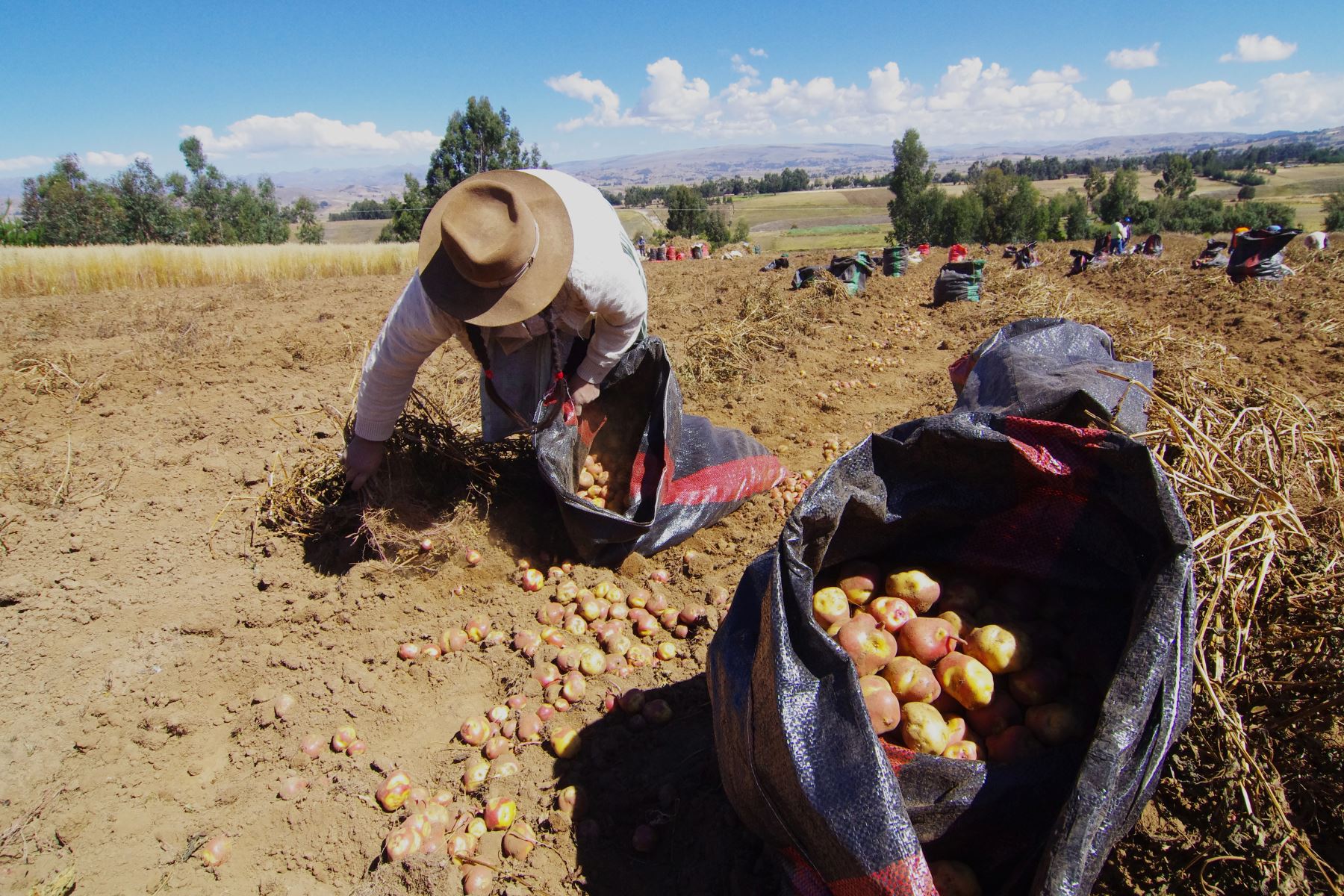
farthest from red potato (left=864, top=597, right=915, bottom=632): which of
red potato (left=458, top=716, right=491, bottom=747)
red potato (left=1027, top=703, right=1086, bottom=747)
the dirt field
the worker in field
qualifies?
the worker in field

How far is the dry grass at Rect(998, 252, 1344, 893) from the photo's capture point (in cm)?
145

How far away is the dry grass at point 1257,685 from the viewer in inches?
57.2

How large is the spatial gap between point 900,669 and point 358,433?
222 cm

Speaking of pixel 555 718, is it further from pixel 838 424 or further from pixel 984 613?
pixel 838 424

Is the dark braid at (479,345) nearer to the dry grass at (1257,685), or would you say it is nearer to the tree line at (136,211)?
the dry grass at (1257,685)

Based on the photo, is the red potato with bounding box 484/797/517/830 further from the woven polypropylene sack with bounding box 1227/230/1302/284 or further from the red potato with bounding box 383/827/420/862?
the woven polypropylene sack with bounding box 1227/230/1302/284

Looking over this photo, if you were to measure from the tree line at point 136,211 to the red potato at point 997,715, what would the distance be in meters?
33.8

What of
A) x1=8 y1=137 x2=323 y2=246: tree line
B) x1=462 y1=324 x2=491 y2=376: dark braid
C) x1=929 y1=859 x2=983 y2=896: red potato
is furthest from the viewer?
x1=8 y1=137 x2=323 y2=246: tree line

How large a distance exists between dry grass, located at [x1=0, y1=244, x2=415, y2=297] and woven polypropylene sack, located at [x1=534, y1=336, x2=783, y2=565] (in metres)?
15.8

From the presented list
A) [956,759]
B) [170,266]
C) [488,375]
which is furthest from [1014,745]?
[170,266]

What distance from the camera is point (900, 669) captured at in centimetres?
165

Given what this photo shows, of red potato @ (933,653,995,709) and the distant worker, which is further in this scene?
the distant worker

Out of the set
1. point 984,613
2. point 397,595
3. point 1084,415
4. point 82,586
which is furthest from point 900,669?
point 82,586

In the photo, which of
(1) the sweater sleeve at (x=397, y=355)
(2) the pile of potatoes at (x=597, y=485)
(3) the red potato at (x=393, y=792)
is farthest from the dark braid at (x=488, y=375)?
(3) the red potato at (x=393, y=792)
